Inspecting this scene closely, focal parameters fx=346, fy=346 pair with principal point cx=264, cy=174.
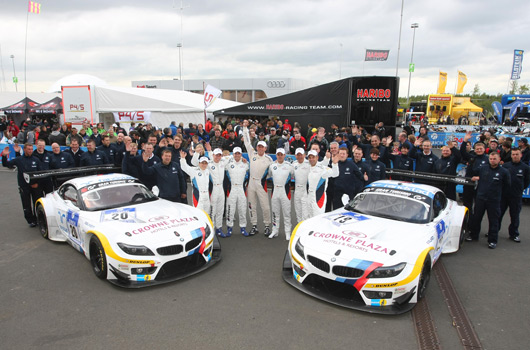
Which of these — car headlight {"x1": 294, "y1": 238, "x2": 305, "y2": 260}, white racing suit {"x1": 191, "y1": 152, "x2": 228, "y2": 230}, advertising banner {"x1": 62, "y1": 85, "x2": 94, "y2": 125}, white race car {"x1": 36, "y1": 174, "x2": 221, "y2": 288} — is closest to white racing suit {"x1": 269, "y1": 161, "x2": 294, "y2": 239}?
white racing suit {"x1": 191, "y1": 152, "x2": 228, "y2": 230}

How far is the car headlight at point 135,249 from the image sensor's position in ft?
14.9

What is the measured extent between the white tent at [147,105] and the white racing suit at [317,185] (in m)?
17.4

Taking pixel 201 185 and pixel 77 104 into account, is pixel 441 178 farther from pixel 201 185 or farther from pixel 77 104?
pixel 77 104

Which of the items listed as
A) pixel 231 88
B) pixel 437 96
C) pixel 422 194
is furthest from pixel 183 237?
pixel 231 88

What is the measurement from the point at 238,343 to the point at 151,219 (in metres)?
2.41

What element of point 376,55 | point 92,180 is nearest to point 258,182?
point 92,180

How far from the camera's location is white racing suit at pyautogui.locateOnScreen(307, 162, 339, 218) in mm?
6254

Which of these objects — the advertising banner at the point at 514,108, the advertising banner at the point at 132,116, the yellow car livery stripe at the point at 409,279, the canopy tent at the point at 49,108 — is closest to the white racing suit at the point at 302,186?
the yellow car livery stripe at the point at 409,279

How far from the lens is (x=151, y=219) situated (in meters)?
5.18

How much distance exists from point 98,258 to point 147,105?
60.4 feet

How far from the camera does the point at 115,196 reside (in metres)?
5.83

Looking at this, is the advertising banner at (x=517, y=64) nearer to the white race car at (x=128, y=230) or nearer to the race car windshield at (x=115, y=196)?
the white race car at (x=128, y=230)

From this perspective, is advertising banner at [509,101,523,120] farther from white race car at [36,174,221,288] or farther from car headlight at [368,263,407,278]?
white race car at [36,174,221,288]

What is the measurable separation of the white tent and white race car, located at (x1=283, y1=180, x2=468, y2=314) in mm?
18474
